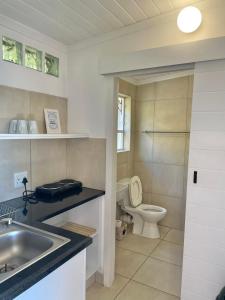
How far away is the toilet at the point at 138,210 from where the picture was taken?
2934mm

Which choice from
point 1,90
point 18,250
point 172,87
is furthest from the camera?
point 172,87

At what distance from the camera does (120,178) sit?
322 centimetres

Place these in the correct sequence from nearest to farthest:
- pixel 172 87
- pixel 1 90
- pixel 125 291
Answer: pixel 1 90 < pixel 125 291 < pixel 172 87

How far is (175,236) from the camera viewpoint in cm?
303

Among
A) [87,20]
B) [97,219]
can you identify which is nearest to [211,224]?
[97,219]

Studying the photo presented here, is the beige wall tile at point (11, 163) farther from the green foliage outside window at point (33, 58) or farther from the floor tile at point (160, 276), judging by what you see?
the floor tile at point (160, 276)

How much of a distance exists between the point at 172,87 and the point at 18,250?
2.79 metres

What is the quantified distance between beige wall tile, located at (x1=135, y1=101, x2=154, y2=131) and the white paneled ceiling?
5.56ft

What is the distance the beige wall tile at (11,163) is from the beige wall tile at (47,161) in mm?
78

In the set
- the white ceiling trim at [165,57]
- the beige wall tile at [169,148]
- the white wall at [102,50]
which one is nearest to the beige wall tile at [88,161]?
the white wall at [102,50]

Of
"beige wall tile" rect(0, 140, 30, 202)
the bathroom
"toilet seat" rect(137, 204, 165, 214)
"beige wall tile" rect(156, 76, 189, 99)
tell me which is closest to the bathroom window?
the bathroom

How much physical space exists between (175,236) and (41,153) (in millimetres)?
2151

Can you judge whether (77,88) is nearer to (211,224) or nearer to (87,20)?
(87,20)

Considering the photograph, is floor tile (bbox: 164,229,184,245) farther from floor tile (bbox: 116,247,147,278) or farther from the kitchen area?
the kitchen area
